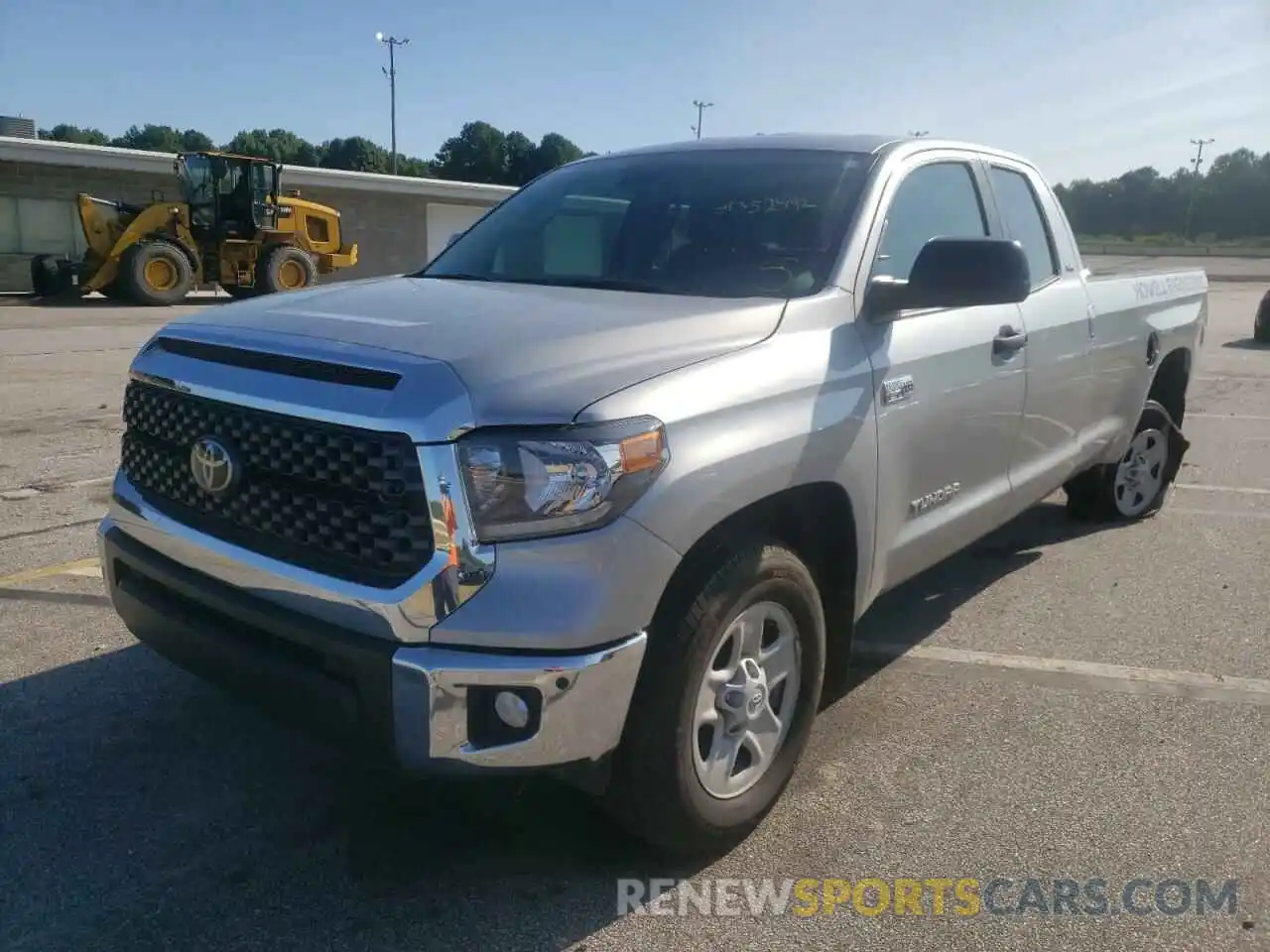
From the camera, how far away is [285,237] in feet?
76.2

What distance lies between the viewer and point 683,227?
143 inches

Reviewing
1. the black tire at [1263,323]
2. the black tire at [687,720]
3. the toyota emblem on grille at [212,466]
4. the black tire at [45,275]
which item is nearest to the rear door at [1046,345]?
the black tire at [687,720]

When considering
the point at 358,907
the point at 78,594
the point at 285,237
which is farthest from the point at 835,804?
the point at 285,237

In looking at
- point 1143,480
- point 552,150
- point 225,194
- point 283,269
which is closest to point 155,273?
point 225,194

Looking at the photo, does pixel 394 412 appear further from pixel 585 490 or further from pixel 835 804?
pixel 835 804

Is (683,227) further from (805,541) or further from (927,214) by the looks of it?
(805,541)

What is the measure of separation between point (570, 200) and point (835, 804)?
7.70 feet

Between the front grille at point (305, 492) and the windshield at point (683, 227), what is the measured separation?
121 cm

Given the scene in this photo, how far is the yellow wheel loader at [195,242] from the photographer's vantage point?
21.1m

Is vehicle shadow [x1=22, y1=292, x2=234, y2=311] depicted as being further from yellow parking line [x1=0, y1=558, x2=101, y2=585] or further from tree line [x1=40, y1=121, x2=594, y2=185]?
tree line [x1=40, y1=121, x2=594, y2=185]

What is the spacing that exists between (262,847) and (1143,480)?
5206 millimetres

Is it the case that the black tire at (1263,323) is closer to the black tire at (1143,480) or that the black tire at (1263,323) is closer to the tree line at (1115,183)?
the black tire at (1143,480)

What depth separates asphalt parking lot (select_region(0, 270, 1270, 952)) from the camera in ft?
8.38

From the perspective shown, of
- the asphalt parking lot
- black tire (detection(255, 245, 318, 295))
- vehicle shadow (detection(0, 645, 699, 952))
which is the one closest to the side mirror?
the asphalt parking lot
